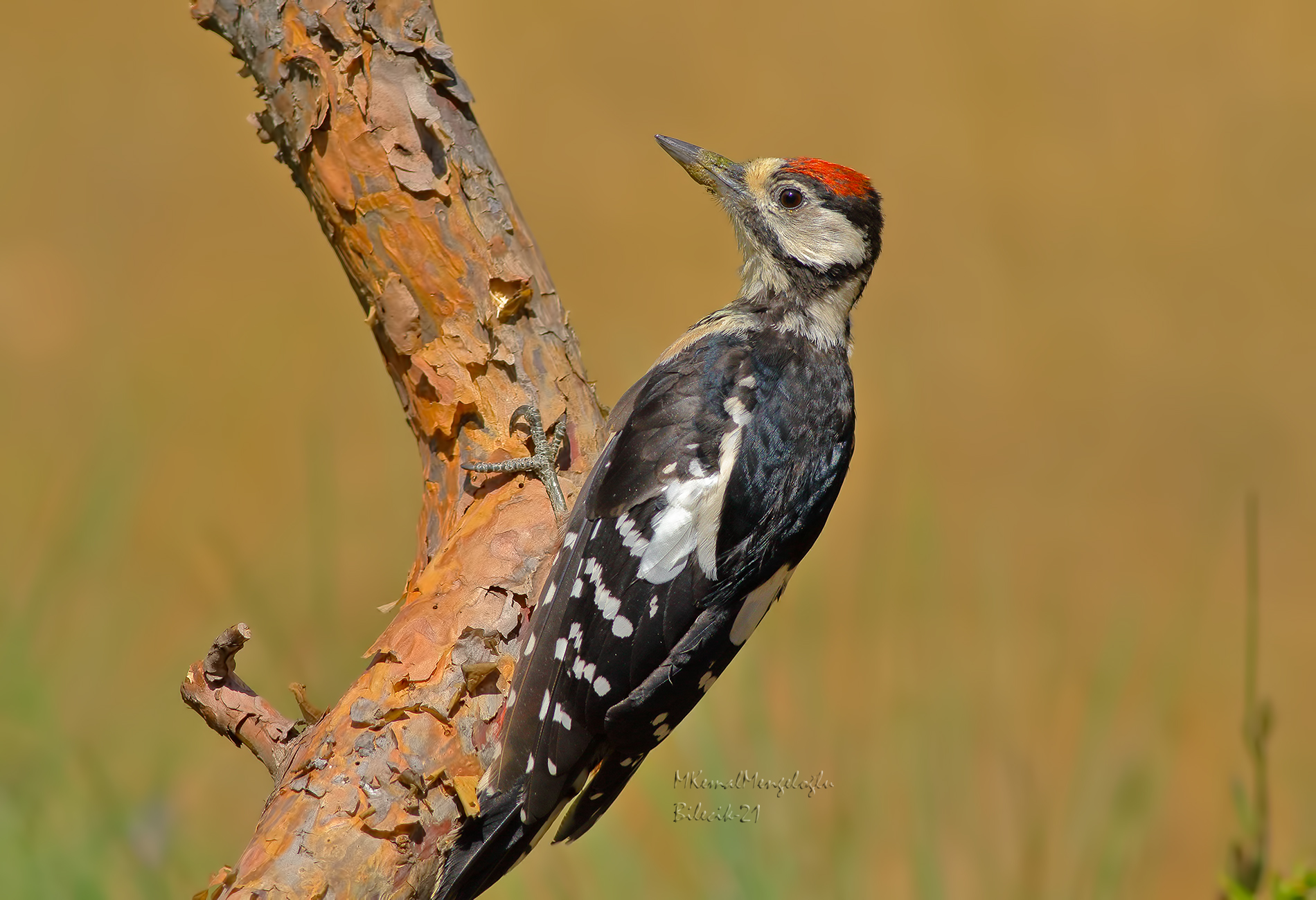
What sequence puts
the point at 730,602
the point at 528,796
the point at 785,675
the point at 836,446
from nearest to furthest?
the point at 528,796, the point at 730,602, the point at 836,446, the point at 785,675

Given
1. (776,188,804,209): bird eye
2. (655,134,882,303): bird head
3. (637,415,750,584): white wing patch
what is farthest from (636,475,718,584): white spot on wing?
(776,188,804,209): bird eye

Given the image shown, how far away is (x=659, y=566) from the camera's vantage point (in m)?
2.17

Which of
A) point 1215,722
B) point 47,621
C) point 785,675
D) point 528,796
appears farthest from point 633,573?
point 1215,722

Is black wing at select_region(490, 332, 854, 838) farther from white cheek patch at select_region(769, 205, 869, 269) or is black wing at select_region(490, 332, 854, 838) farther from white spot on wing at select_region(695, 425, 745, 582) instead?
white cheek patch at select_region(769, 205, 869, 269)

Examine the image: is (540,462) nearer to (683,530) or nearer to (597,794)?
(683,530)

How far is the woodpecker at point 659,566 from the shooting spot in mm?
2092

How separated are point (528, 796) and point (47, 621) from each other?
71.3 inches

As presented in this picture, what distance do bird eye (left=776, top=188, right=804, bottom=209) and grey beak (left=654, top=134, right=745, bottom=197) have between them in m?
0.11

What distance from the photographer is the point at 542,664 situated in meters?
2.12

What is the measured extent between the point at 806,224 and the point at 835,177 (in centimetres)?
13

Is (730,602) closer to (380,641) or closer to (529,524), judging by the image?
(529,524)

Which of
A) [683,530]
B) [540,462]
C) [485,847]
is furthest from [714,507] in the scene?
[485,847]

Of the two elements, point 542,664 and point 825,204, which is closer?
point 542,664

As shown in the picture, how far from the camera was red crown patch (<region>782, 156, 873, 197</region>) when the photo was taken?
104 inches
